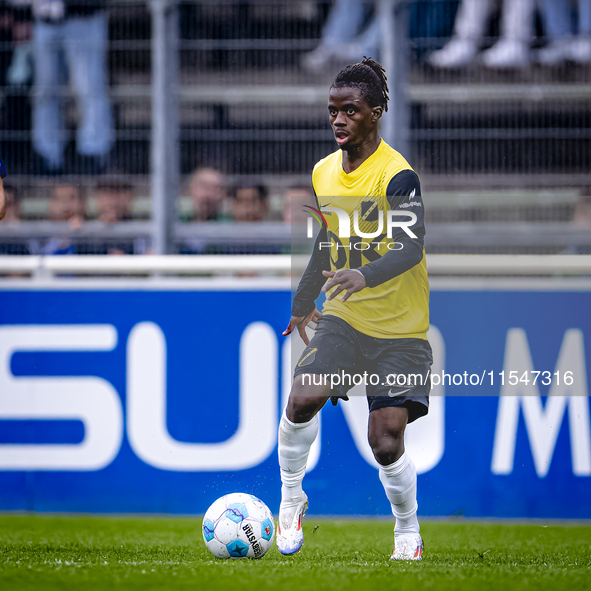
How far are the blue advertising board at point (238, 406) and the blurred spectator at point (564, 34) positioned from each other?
4.44ft

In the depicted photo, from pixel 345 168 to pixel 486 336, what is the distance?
1.35 meters

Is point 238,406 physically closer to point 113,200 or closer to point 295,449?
point 295,449

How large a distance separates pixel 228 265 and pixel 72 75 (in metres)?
1.50

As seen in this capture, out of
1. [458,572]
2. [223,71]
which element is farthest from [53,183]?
[458,572]

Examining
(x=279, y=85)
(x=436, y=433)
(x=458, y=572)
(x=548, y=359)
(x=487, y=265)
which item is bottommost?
(x=458, y=572)

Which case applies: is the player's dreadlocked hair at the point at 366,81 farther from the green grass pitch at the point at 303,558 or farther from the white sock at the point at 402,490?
the green grass pitch at the point at 303,558

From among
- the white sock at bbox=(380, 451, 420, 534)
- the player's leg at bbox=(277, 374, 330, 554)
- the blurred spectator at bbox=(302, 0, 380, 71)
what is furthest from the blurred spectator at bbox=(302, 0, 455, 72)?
the white sock at bbox=(380, 451, 420, 534)

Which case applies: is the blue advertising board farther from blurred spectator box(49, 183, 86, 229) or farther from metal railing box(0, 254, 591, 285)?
blurred spectator box(49, 183, 86, 229)

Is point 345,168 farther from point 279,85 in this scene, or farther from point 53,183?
point 53,183

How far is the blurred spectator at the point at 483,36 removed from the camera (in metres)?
4.75

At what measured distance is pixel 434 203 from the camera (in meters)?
4.65

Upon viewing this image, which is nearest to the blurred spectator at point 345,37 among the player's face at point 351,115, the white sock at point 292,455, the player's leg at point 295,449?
the player's face at point 351,115

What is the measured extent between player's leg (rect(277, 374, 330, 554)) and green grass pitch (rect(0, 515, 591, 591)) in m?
0.11

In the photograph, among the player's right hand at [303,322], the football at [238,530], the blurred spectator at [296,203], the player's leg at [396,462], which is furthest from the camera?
the blurred spectator at [296,203]
